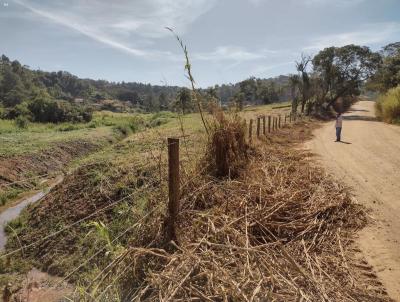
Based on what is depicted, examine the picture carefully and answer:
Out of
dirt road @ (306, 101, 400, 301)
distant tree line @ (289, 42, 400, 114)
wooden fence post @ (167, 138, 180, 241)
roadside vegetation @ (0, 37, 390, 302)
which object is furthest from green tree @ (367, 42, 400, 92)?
wooden fence post @ (167, 138, 180, 241)

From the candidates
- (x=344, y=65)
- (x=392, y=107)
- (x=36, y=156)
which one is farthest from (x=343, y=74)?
(x=36, y=156)

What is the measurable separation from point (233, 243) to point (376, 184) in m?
5.29

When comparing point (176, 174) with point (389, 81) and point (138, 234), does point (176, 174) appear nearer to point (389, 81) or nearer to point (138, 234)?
point (138, 234)

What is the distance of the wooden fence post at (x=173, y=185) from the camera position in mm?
4469

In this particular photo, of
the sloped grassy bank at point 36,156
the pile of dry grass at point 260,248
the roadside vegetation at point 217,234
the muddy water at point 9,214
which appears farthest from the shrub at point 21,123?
the pile of dry grass at point 260,248

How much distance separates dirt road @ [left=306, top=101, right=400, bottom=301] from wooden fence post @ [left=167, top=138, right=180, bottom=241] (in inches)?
100

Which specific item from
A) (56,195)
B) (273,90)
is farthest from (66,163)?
(273,90)

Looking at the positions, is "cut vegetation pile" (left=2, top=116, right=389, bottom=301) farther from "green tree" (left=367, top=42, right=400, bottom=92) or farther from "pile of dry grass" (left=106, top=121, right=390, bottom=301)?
"green tree" (left=367, top=42, right=400, bottom=92)

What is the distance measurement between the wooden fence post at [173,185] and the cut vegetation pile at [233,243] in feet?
0.45

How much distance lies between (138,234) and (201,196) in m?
1.42

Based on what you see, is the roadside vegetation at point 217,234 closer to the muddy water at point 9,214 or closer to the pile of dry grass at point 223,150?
the pile of dry grass at point 223,150

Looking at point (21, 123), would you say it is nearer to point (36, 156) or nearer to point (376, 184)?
point (36, 156)

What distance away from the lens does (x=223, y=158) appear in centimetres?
729

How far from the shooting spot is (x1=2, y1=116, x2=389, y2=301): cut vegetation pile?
12.1 feet
